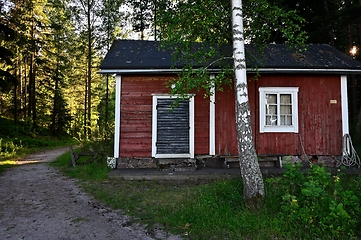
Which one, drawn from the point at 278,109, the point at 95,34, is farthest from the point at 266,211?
the point at 95,34

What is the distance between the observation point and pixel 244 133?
15.6 ft

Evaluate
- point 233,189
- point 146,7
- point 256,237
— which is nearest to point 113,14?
point 146,7

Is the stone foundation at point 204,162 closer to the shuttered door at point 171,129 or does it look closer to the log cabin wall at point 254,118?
the log cabin wall at point 254,118

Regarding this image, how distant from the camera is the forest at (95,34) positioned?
595 cm

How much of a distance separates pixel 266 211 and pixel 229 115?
4698mm

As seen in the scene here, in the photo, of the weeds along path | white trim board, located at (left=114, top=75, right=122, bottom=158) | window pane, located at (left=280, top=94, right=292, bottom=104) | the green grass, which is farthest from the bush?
the green grass

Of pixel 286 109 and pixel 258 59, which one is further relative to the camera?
pixel 258 59

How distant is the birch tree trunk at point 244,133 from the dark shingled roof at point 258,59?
2706 mm

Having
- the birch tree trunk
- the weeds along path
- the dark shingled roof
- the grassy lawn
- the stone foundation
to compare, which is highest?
the dark shingled roof

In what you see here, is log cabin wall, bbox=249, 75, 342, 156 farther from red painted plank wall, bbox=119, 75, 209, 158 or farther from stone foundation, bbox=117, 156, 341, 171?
red painted plank wall, bbox=119, 75, 209, 158

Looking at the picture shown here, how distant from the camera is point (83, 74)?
24.0 m

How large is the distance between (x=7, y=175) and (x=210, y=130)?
7090 mm

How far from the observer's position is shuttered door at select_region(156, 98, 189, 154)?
8461mm

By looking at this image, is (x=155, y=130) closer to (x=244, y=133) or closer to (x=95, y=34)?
(x=244, y=133)
